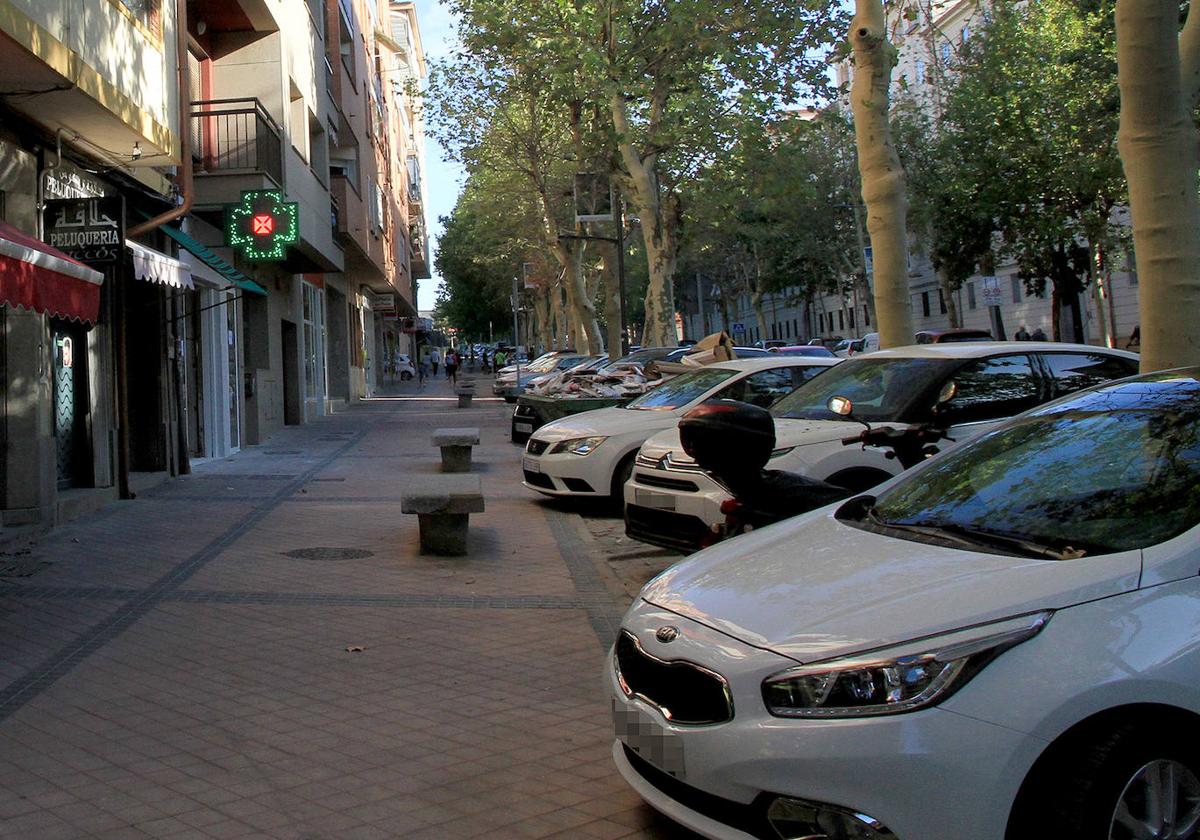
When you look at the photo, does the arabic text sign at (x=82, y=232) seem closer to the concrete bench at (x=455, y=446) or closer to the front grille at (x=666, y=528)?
the concrete bench at (x=455, y=446)

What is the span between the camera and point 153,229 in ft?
43.2

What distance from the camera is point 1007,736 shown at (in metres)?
2.82

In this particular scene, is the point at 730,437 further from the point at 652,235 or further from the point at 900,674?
the point at 652,235

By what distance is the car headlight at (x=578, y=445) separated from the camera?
11519mm

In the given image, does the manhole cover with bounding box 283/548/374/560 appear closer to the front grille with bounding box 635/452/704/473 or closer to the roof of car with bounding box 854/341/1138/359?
the front grille with bounding box 635/452/704/473

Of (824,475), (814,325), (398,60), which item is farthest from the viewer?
(814,325)

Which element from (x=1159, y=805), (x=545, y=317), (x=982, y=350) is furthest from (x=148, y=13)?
(x=545, y=317)

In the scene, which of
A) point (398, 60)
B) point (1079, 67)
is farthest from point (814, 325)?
point (1079, 67)

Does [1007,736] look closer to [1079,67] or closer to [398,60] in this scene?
[1079,67]

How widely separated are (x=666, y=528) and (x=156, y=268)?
6478mm

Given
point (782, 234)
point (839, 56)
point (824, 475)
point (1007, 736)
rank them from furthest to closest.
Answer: point (782, 234) < point (839, 56) < point (824, 475) < point (1007, 736)

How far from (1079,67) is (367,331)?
30.9 meters

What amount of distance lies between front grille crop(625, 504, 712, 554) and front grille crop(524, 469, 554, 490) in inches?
135

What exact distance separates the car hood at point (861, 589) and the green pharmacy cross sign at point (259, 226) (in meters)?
14.3
